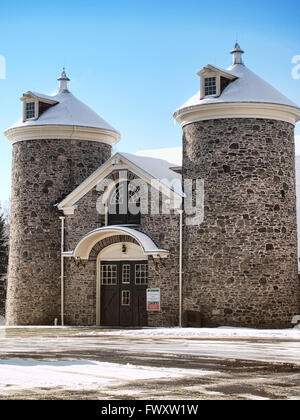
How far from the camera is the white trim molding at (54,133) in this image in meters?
30.1

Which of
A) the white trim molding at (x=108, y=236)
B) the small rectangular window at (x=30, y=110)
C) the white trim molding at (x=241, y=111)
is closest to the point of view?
the white trim molding at (x=241, y=111)

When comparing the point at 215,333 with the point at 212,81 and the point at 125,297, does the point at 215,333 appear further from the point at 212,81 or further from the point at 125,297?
the point at 212,81

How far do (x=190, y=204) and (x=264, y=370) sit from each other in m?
14.7

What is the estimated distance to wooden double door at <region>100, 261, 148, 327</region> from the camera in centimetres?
2759

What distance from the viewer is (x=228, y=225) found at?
25922 mm

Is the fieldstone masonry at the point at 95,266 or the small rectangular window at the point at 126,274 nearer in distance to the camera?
the fieldstone masonry at the point at 95,266

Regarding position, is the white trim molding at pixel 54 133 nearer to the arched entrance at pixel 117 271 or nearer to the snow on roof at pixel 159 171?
the snow on roof at pixel 159 171

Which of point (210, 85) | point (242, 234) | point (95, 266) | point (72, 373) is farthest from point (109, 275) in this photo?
point (72, 373)

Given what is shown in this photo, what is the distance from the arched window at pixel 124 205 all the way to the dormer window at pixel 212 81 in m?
4.22

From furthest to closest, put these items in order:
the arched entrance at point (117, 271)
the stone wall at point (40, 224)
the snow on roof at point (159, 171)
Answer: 1. the stone wall at point (40, 224)
2. the arched entrance at point (117, 271)
3. the snow on roof at point (159, 171)

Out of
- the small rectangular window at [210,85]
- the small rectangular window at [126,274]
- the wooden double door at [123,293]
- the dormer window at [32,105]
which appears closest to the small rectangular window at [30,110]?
the dormer window at [32,105]

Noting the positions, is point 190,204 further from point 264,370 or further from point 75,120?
point 264,370

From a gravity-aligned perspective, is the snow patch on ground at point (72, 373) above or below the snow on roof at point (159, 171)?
below

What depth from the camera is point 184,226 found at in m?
26.6
